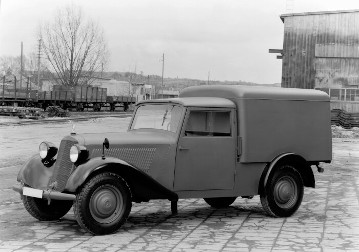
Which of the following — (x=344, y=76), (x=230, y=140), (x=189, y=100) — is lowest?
(x=230, y=140)

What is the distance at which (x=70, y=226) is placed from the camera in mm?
6828

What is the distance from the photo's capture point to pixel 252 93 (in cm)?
757

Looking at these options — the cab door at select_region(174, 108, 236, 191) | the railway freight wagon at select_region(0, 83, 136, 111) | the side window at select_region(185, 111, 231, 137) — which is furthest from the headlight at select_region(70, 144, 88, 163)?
the railway freight wagon at select_region(0, 83, 136, 111)

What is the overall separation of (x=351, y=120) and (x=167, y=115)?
26911 mm

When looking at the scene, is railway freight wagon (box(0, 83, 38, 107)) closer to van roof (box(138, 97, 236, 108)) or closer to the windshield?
the windshield

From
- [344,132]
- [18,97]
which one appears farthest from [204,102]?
[18,97]

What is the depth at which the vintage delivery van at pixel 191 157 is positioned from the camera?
20.9ft

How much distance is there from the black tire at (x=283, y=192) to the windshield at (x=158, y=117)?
150cm

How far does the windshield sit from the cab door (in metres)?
0.17

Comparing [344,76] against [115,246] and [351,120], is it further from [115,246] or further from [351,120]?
[115,246]

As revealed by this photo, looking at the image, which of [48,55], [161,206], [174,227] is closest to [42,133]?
[161,206]

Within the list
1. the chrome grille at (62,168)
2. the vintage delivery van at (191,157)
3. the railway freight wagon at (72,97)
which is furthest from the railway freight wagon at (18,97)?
the chrome grille at (62,168)

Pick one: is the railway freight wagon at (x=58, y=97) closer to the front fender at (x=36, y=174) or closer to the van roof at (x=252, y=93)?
the van roof at (x=252, y=93)

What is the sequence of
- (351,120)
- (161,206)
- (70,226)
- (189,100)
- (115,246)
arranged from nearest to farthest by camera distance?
1. (115,246)
2. (70,226)
3. (189,100)
4. (161,206)
5. (351,120)
